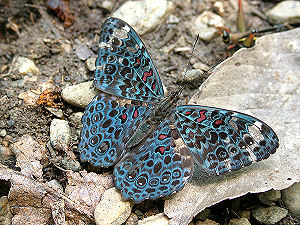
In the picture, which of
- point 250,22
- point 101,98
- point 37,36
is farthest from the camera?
point 250,22

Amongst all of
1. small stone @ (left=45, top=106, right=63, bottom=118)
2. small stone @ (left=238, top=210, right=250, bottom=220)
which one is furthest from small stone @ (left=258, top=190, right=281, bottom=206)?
small stone @ (left=45, top=106, right=63, bottom=118)

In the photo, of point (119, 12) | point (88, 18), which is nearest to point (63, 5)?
point (88, 18)

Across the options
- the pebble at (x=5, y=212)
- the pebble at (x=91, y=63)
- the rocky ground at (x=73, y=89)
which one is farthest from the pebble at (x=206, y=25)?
the pebble at (x=5, y=212)

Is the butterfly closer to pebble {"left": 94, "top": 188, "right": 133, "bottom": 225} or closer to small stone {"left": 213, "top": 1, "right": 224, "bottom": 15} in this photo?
pebble {"left": 94, "top": 188, "right": 133, "bottom": 225}

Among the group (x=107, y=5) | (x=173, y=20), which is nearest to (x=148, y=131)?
(x=173, y=20)

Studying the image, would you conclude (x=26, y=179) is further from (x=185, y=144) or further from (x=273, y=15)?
(x=273, y=15)

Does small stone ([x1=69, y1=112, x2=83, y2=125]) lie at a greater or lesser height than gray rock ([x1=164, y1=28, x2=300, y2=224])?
lesser

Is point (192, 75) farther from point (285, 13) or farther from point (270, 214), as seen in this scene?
point (270, 214)
